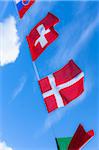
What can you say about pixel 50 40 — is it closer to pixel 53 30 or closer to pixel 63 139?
pixel 53 30

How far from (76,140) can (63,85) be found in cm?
230

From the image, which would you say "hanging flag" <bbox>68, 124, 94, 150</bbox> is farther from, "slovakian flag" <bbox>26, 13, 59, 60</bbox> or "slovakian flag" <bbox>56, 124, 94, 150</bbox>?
"slovakian flag" <bbox>26, 13, 59, 60</bbox>

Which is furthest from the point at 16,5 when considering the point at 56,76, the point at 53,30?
the point at 56,76

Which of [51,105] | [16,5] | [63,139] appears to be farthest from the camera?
[16,5]

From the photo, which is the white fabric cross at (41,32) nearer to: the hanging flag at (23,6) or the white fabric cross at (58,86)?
the hanging flag at (23,6)

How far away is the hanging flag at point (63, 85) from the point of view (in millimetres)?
15422

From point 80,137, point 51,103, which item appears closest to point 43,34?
point 51,103

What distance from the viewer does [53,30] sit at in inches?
633

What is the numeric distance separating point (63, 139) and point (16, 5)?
15.3 feet

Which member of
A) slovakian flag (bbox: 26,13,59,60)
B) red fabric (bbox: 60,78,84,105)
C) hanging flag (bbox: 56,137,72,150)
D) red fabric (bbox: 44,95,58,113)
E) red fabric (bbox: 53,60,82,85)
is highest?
slovakian flag (bbox: 26,13,59,60)

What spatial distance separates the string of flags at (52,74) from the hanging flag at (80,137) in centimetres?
121

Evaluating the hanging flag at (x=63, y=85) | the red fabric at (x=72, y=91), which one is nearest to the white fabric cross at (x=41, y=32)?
the hanging flag at (x=63, y=85)

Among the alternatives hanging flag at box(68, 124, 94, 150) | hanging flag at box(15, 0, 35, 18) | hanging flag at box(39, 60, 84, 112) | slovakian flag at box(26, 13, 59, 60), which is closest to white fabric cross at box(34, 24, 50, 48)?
slovakian flag at box(26, 13, 59, 60)

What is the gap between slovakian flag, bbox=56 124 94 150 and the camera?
45.9 ft
